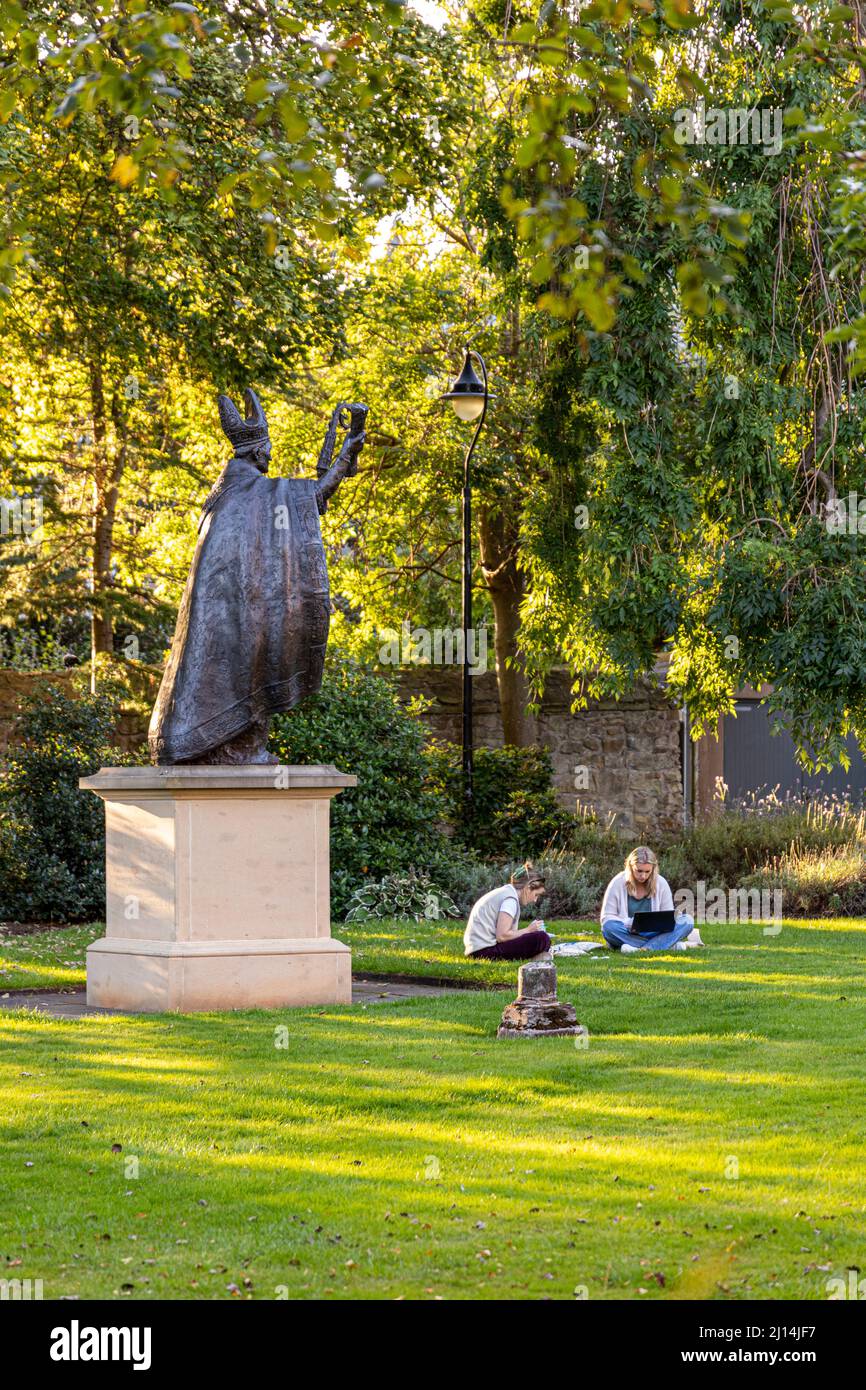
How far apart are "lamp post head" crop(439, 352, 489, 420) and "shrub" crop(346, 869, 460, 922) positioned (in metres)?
5.54

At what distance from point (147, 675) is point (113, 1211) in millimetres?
18090

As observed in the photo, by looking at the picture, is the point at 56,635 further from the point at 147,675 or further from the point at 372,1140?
the point at 372,1140

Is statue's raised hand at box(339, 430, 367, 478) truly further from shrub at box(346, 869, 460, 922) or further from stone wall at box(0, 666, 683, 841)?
stone wall at box(0, 666, 683, 841)

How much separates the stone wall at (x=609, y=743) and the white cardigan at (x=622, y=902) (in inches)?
414

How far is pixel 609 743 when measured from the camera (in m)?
25.2

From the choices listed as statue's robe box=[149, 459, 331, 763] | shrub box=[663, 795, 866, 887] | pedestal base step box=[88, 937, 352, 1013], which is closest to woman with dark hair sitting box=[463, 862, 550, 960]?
pedestal base step box=[88, 937, 352, 1013]

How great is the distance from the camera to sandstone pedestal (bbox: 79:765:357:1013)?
10.9 m

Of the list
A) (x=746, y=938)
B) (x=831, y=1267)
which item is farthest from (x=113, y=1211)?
(x=746, y=938)

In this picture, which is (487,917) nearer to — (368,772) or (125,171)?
(368,772)

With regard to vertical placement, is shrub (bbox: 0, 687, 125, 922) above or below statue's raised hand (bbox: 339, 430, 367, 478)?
below

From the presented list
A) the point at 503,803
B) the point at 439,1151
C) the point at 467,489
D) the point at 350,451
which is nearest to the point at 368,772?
the point at 503,803

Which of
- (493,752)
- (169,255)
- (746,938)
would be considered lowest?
(746,938)

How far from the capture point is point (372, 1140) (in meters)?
7.31

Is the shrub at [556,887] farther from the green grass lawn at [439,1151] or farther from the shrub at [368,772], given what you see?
the green grass lawn at [439,1151]
